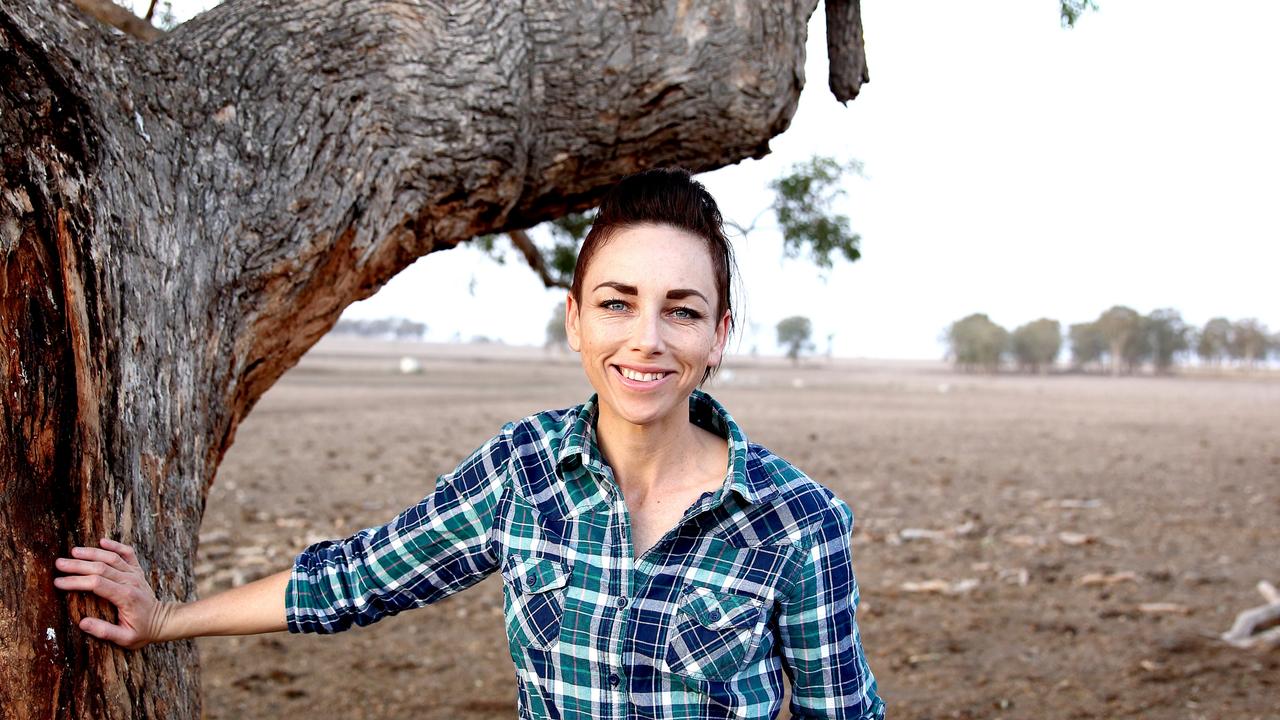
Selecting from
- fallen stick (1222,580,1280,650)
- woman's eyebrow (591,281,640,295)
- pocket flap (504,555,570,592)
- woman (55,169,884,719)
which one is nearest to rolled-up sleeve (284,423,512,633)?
woman (55,169,884,719)

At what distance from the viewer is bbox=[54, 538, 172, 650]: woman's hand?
184 centimetres

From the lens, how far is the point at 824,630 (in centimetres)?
180

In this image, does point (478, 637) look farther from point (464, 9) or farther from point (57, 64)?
point (57, 64)

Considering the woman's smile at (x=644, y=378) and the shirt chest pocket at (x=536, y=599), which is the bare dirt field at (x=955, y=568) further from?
the woman's smile at (x=644, y=378)

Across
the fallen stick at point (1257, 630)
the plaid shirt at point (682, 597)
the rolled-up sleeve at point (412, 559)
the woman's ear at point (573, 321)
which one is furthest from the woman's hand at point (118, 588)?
the fallen stick at point (1257, 630)

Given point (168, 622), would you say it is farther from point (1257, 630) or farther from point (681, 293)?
point (1257, 630)

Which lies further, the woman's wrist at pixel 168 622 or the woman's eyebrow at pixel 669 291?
the woman's wrist at pixel 168 622

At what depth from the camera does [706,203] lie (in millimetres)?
1894

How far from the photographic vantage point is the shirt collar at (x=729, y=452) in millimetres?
1815

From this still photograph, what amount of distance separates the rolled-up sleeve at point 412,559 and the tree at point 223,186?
1.14 ft

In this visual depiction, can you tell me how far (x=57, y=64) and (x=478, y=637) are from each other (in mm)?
4870

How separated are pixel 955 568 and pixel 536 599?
6917 millimetres

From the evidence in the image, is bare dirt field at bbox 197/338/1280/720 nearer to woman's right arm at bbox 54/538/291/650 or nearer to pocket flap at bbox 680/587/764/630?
woman's right arm at bbox 54/538/291/650

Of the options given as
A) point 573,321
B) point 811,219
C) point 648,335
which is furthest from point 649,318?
point 811,219
